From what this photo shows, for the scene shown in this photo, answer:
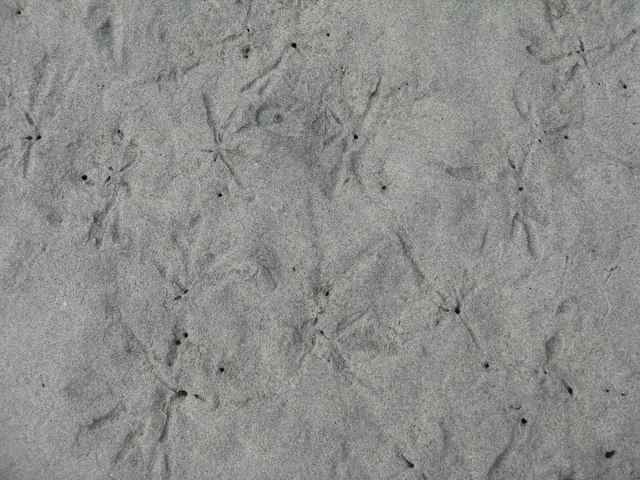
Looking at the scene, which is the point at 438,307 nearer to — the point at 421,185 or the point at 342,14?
the point at 421,185

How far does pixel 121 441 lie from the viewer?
80.8 inches

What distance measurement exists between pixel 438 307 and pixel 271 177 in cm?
81

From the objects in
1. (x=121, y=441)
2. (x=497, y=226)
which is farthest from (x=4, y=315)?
(x=497, y=226)

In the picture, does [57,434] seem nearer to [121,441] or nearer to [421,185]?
[121,441]

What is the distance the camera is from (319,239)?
6.91ft

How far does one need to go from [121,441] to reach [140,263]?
671 mm

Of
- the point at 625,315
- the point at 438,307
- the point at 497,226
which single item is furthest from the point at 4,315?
the point at 625,315

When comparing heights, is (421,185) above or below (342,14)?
below

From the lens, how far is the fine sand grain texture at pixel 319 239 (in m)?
2.03

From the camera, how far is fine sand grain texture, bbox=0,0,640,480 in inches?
80.0

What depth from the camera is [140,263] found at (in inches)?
83.5

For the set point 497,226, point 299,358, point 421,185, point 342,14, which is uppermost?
point 342,14

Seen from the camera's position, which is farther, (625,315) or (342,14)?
(342,14)

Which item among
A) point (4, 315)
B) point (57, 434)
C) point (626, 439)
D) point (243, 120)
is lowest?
point (626, 439)
